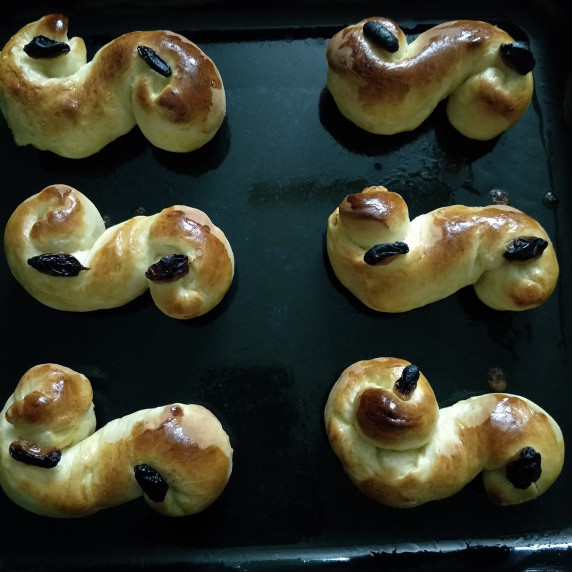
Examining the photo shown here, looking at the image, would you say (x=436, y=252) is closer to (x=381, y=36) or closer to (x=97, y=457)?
(x=381, y=36)

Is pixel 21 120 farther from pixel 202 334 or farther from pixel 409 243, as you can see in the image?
pixel 409 243

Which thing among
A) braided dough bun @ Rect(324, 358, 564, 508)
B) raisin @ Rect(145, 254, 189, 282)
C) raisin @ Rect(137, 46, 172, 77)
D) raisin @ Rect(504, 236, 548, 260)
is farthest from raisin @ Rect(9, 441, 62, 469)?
raisin @ Rect(504, 236, 548, 260)

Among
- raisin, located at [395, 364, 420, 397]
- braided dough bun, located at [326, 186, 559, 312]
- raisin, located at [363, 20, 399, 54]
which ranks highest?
raisin, located at [363, 20, 399, 54]

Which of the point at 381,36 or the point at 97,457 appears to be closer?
the point at 97,457

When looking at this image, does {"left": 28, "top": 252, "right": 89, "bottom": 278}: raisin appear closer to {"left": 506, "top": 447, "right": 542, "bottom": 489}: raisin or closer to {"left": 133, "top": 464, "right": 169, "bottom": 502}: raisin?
{"left": 133, "top": 464, "right": 169, "bottom": 502}: raisin

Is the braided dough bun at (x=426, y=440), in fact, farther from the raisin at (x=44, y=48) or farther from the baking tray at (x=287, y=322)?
the raisin at (x=44, y=48)

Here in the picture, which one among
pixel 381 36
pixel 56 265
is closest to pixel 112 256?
pixel 56 265

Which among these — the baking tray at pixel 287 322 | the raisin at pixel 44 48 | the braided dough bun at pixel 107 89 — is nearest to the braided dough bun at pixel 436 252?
the baking tray at pixel 287 322
